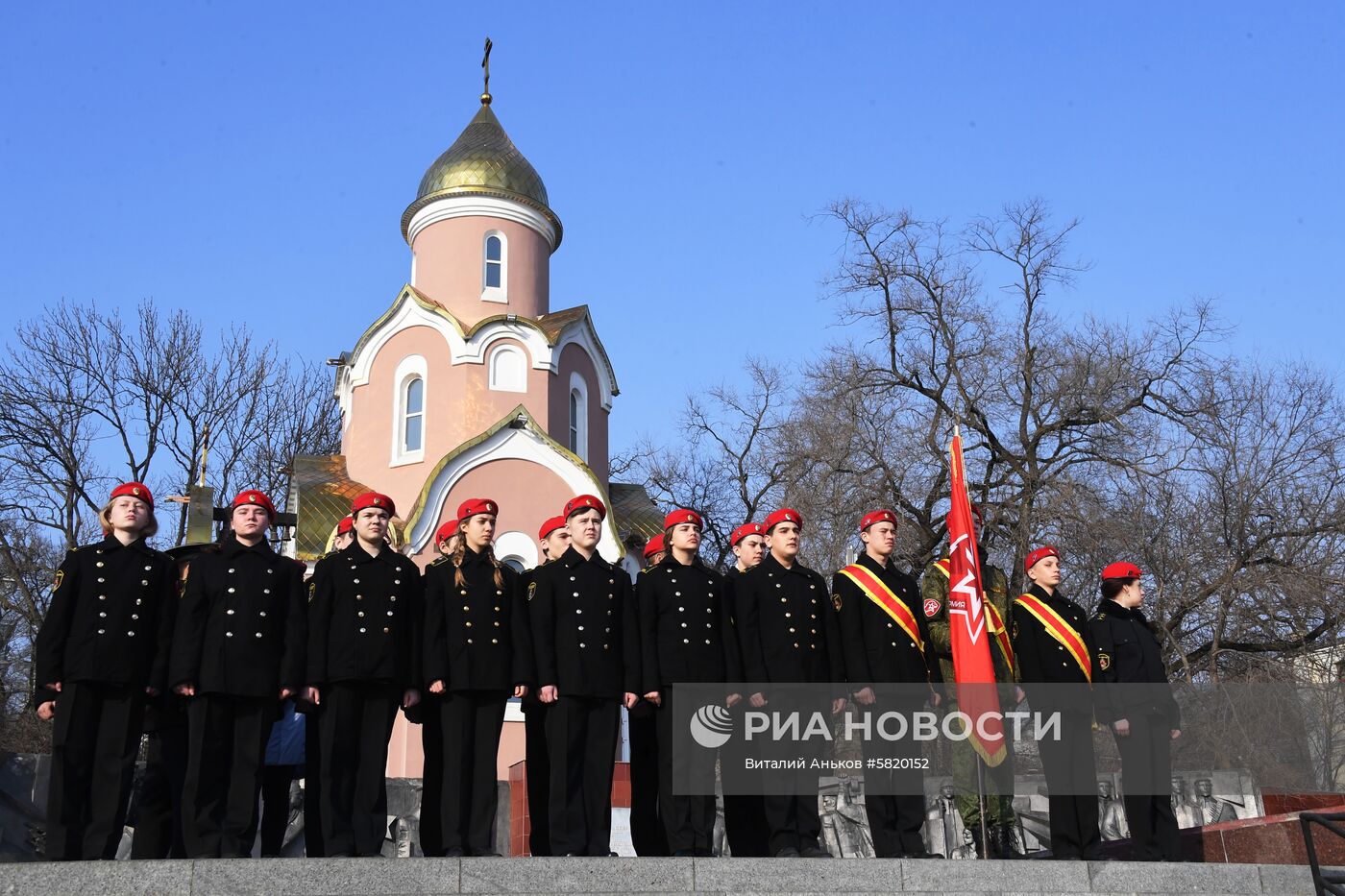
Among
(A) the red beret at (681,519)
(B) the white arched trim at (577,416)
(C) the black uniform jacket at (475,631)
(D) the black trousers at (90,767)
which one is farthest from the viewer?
(B) the white arched trim at (577,416)

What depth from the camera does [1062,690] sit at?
7930 millimetres

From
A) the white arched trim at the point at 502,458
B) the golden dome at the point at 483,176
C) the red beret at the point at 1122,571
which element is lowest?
the red beret at the point at 1122,571

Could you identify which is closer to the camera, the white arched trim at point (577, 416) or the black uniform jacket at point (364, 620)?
the black uniform jacket at point (364, 620)

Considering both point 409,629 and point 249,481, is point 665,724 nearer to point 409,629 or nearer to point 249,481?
point 409,629

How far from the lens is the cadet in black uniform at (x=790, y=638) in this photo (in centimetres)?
721

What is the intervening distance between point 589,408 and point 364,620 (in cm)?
1606

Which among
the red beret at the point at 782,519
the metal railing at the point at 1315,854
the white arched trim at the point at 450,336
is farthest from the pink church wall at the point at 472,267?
the metal railing at the point at 1315,854

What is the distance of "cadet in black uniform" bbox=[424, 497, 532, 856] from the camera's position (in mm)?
6824

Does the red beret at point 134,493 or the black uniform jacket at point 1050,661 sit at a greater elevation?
the red beret at point 134,493

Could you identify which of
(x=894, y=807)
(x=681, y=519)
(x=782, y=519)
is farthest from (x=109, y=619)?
(x=894, y=807)

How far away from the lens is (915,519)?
72.7ft

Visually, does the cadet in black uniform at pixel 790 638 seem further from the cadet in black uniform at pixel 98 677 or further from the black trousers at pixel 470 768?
the cadet in black uniform at pixel 98 677

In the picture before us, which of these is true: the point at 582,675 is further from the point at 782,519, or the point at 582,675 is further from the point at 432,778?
the point at 782,519

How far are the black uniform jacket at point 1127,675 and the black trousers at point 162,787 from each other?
213 inches
